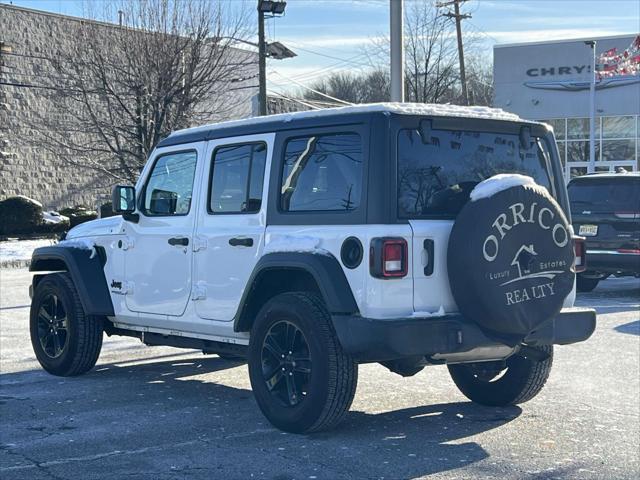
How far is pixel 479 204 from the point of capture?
606 cm

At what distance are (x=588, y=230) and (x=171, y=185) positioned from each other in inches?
339

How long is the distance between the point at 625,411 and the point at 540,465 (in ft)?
5.87

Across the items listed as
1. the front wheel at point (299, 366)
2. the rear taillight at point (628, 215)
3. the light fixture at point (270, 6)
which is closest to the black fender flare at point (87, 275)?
the front wheel at point (299, 366)

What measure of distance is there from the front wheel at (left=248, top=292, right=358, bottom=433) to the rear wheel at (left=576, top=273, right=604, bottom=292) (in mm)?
10260

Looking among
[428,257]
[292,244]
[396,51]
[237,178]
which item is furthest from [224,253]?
[396,51]

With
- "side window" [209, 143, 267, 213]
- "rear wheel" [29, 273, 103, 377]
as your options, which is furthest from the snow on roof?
"rear wheel" [29, 273, 103, 377]

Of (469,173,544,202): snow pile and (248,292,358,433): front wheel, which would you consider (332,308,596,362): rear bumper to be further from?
(469,173,544,202): snow pile

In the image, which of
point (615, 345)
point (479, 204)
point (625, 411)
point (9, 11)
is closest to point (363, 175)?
point (479, 204)

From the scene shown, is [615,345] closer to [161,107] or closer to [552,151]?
[552,151]

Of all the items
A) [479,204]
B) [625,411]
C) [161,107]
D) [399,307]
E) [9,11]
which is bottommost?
[625,411]

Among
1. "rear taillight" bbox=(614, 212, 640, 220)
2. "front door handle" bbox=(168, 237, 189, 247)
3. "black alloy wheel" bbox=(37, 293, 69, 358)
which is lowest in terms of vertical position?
"black alloy wheel" bbox=(37, 293, 69, 358)

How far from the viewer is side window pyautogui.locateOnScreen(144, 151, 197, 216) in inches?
304

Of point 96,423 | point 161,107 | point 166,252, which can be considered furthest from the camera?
point 161,107

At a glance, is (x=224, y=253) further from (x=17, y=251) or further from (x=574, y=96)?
(x=574, y=96)
